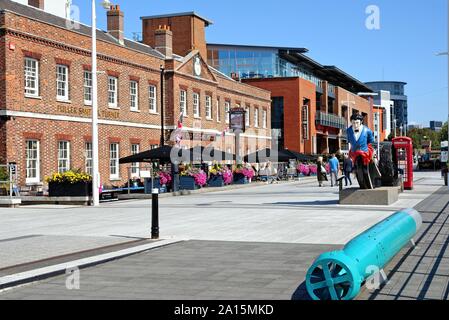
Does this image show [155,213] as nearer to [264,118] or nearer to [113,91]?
[113,91]

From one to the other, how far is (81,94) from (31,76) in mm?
3732

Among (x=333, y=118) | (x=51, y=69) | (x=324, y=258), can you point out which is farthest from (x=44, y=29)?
(x=333, y=118)

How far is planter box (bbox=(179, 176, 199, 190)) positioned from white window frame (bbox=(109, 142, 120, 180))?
166 inches

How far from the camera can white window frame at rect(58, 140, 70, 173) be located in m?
28.9

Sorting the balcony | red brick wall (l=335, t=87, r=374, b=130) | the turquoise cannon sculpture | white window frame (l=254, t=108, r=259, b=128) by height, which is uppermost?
red brick wall (l=335, t=87, r=374, b=130)

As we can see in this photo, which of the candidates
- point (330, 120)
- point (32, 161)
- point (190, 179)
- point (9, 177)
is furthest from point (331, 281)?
point (330, 120)

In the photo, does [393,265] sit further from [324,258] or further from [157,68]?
[157,68]

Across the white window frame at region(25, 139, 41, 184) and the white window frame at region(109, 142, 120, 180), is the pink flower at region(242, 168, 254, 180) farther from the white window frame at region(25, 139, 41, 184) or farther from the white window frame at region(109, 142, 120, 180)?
the white window frame at region(25, 139, 41, 184)

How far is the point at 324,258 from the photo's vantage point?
21.2 ft

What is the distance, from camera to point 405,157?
2884 cm

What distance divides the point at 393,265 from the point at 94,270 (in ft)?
14.2

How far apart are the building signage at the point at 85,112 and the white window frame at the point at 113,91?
0.47m

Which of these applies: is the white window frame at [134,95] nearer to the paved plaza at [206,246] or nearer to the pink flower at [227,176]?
the pink flower at [227,176]

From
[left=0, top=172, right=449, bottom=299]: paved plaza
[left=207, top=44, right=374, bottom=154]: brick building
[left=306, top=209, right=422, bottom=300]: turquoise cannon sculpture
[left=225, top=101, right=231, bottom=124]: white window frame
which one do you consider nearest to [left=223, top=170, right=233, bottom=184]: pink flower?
[left=225, top=101, right=231, bottom=124]: white window frame
